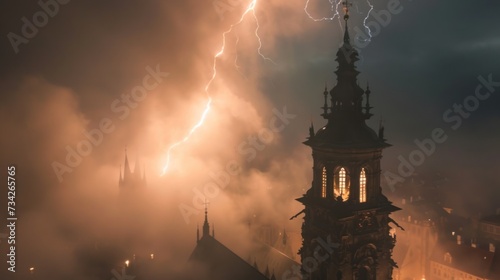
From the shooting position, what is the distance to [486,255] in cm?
5850

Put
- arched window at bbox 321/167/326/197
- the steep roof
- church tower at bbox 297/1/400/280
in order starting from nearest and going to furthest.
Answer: church tower at bbox 297/1/400/280 → arched window at bbox 321/167/326/197 → the steep roof

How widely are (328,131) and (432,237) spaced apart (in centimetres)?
5891

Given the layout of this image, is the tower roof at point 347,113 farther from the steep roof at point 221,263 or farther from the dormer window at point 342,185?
the steep roof at point 221,263

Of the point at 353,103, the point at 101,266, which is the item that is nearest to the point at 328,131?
the point at 353,103

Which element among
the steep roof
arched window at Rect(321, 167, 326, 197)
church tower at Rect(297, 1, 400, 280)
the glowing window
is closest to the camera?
church tower at Rect(297, 1, 400, 280)

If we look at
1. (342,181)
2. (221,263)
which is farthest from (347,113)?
(221,263)

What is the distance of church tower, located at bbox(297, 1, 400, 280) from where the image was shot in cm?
2100

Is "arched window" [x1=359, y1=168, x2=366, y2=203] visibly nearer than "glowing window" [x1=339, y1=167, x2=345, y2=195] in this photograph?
Yes

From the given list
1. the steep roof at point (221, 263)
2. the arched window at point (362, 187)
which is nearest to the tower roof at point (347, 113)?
the arched window at point (362, 187)

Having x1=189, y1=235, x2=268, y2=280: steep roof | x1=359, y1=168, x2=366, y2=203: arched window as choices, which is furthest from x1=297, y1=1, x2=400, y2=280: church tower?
x1=189, y1=235, x2=268, y2=280: steep roof

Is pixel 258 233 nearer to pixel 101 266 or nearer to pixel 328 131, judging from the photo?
pixel 101 266

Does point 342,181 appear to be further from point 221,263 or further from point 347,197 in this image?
point 221,263

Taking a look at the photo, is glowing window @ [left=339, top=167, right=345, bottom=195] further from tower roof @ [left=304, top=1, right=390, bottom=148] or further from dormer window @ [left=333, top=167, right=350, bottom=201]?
tower roof @ [left=304, top=1, right=390, bottom=148]

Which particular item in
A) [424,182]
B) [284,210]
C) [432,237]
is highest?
[424,182]
